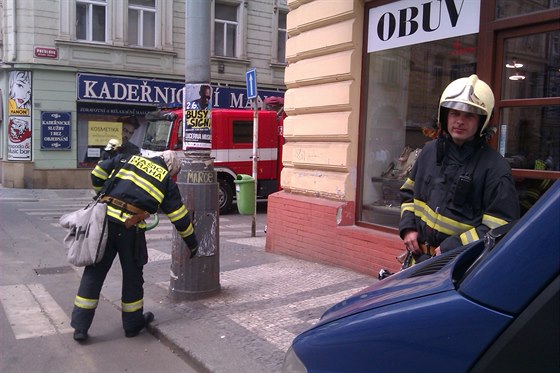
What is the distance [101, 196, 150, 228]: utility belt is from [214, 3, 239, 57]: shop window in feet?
56.8

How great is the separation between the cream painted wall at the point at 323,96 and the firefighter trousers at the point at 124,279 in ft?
9.52

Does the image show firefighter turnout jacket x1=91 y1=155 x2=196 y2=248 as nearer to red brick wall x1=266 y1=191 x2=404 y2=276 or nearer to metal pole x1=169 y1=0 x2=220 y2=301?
metal pole x1=169 y1=0 x2=220 y2=301

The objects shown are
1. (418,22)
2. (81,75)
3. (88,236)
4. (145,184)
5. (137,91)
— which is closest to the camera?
(88,236)

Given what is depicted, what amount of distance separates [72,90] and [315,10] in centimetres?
1353

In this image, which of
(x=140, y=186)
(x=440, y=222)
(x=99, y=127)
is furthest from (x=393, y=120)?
(x=99, y=127)

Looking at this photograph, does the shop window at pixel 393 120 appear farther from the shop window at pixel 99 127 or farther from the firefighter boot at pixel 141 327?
the shop window at pixel 99 127

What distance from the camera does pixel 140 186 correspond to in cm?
438

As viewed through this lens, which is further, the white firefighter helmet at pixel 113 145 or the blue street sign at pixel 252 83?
the blue street sign at pixel 252 83

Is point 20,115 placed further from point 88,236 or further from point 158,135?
point 88,236

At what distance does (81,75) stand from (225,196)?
832 cm

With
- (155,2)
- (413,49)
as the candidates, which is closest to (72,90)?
(155,2)

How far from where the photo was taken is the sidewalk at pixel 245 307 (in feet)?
13.2

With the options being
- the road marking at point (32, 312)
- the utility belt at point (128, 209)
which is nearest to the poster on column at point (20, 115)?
the road marking at point (32, 312)

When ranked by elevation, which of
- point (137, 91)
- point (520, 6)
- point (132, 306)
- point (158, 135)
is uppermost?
point (137, 91)
